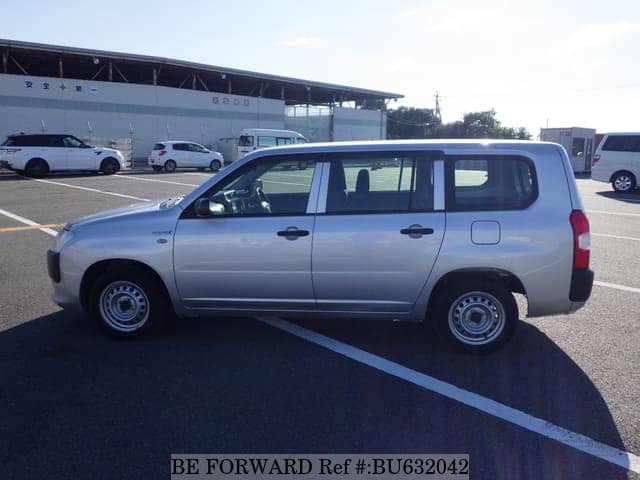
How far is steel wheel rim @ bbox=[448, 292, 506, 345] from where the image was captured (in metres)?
4.25

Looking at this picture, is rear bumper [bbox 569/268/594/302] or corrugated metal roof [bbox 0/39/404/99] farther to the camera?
corrugated metal roof [bbox 0/39/404/99]

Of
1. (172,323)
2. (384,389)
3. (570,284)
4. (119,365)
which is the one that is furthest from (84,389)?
(570,284)

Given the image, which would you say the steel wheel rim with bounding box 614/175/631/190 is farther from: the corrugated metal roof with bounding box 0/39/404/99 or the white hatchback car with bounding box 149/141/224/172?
the corrugated metal roof with bounding box 0/39/404/99

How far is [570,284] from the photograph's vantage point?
4.09m

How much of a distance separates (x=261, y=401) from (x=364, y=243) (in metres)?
1.43

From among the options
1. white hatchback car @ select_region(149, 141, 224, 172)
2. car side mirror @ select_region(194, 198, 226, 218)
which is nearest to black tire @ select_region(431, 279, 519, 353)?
car side mirror @ select_region(194, 198, 226, 218)

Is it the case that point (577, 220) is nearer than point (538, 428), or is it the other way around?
point (538, 428)

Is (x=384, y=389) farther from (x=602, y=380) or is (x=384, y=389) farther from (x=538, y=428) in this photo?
(x=602, y=380)

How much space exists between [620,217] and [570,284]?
968cm

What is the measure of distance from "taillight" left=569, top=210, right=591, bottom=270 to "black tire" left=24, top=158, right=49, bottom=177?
22756 millimetres

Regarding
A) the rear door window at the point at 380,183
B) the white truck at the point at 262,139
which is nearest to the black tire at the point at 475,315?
the rear door window at the point at 380,183

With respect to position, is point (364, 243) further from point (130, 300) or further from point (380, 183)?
point (130, 300)

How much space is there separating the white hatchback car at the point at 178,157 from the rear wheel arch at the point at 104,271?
78.0ft

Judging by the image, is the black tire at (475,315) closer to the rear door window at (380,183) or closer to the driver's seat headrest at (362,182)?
the rear door window at (380,183)
